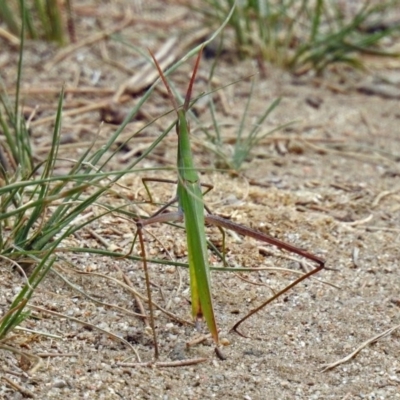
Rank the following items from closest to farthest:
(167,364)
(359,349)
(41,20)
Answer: (167,364), (359,349), (41,20)

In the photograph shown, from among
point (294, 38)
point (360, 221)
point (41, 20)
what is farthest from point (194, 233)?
point (294, 38)

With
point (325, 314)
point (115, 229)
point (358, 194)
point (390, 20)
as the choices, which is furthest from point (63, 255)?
point (390, 20)

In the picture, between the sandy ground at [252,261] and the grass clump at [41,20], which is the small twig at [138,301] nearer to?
the sandy ground at [252,261]

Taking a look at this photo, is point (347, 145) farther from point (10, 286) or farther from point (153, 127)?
point (10, 286)

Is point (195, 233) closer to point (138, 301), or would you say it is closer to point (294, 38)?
point (138, 301)

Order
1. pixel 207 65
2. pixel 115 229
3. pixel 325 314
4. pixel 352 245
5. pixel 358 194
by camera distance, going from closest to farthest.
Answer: pixel 325 314, pixel 115 229, pixel 352 245, pixel 358 194, pixel 207 65

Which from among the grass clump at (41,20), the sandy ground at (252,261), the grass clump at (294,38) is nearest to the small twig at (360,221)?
the sandy ground at (252,261)

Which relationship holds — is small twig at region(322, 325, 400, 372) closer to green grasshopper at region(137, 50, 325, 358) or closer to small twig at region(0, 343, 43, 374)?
green grasshopper at region(137, 50, 325, 358)
